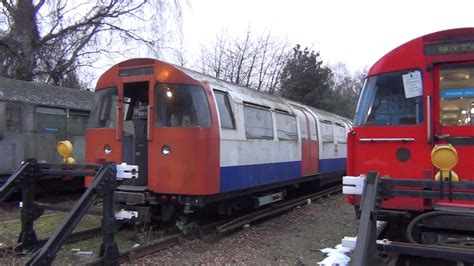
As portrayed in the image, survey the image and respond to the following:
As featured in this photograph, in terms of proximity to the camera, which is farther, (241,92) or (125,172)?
(241,92)

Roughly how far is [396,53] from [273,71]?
31.4 metres

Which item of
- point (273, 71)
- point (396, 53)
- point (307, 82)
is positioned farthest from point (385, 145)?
point (273, 71)

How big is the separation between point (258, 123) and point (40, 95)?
642 cm

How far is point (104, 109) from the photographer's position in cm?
864

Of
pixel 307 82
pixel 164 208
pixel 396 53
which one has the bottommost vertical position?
pixel 164 208

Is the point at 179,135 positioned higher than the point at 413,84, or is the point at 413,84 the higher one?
the point at 413,84

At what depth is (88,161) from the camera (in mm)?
8750

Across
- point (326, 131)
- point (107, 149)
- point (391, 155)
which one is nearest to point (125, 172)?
point (107, 149)

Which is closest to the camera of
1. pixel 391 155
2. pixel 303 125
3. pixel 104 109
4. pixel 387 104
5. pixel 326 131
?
pixel 391 155

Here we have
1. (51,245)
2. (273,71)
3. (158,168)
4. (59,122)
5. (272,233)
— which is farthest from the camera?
(273,71)

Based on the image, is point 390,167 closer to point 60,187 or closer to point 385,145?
point 385,145

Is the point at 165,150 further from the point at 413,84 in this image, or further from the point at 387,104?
the point at 413,84

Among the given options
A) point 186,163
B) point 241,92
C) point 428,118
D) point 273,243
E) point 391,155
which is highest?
point 241,92

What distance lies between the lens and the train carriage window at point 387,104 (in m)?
6.18
